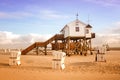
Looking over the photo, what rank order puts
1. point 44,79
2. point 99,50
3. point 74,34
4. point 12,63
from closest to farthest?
point 44,79 < point 12,63 < point 99,50 < point 74,34

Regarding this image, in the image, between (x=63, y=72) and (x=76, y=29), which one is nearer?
(x=63, y=72)

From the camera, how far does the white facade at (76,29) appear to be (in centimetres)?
4641

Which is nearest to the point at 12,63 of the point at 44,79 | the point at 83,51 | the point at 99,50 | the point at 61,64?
the point at 61,64

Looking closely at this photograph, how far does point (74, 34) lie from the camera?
46.5 meters

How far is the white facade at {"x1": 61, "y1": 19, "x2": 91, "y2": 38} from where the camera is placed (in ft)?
152

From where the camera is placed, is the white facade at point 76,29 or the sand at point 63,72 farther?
the white facade at point 76,29

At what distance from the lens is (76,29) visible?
4662cm

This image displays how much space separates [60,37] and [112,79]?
1297 inches

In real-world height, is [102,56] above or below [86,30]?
below

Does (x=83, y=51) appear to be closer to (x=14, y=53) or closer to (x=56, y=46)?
(x=56, y=46)

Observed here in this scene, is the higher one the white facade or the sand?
the white facade

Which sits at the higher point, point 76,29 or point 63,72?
point 76,29

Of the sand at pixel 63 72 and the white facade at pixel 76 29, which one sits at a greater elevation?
the white facade at pixel 76 29

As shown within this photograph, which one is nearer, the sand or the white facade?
the sand
